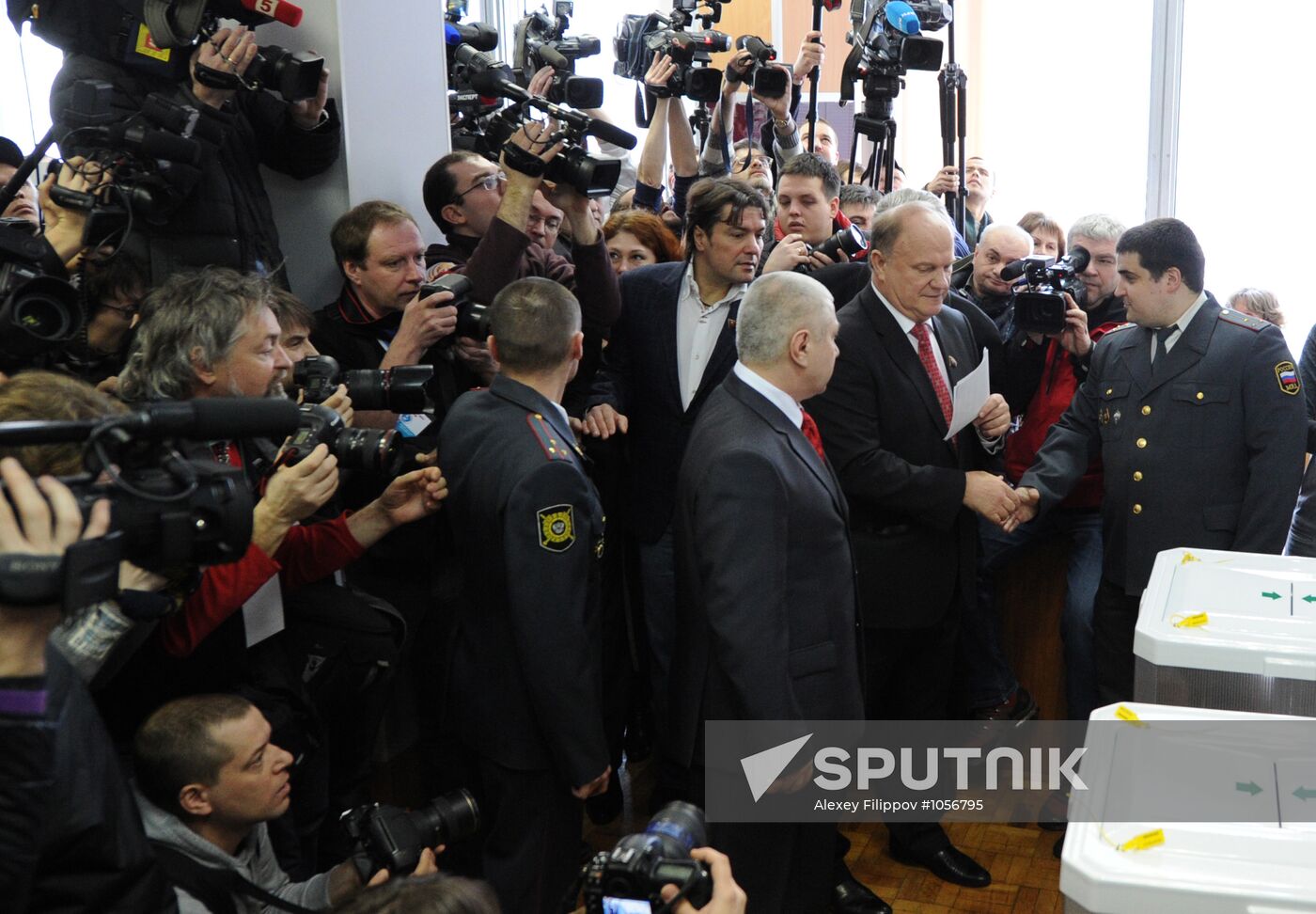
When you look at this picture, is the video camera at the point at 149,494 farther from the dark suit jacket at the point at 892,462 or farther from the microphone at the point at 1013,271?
the microphone at the point at 1013,271

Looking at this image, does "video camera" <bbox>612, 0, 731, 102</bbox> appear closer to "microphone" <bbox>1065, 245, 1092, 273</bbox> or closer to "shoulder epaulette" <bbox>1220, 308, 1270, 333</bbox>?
"microphone" <bbox>1065, 245, 1092, 273</bbox>

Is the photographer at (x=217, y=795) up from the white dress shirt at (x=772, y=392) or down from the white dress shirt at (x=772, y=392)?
down

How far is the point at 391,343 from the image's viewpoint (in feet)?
8.43

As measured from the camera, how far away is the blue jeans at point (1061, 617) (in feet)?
11.1

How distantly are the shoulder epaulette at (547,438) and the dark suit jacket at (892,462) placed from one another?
33.7 inches

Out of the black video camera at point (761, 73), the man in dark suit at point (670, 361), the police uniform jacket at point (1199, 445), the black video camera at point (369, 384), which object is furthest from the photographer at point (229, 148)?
the police uniform jacket at point (1199, 445)

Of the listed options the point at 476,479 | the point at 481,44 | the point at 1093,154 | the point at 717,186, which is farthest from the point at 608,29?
the point at 476,479

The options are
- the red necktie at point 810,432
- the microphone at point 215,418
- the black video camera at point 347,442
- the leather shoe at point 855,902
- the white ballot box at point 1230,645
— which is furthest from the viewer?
the leather shoe at point 855,902

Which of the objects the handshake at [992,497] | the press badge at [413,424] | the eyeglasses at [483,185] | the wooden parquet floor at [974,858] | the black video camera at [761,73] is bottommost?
the wooden parquet floor at [974,858]

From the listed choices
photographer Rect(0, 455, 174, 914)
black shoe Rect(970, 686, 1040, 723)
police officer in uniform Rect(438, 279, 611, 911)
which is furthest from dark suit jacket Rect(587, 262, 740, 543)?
photographer Rect(0, 455, 174, 914)

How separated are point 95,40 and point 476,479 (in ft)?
3.85

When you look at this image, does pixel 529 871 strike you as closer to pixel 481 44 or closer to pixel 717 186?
pixel 717 186

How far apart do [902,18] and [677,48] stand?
674 millimetres

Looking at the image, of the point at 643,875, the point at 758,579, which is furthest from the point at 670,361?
the point at 643,875
